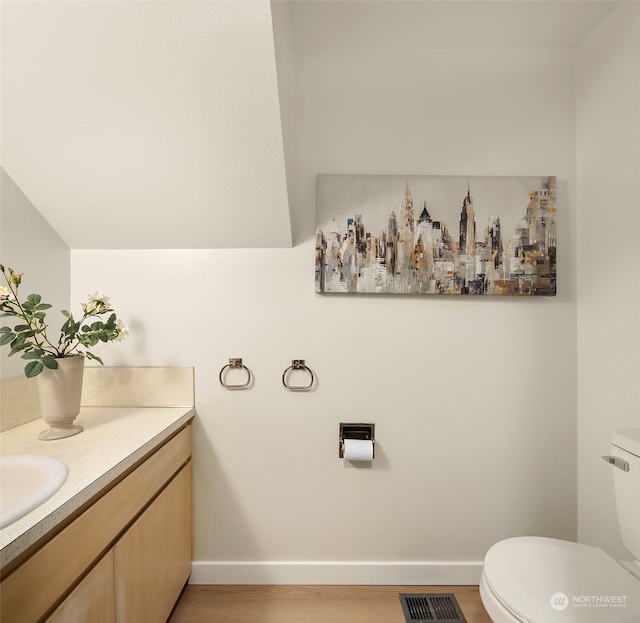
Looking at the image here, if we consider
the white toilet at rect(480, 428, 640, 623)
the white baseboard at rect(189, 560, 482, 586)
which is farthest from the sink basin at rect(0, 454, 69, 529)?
the white toilet at rect(480, 428, 640, 623)

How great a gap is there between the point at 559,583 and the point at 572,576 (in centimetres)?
7

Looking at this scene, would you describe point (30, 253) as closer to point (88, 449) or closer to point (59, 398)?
point (59, 398)

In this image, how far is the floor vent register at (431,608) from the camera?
1609 millimetres

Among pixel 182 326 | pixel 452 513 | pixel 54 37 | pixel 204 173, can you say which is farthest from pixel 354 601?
pixel 54 37

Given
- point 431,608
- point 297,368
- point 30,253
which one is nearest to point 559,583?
point 431,608

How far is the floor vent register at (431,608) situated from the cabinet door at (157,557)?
38.6 inches

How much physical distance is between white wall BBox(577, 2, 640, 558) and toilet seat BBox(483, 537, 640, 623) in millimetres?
524

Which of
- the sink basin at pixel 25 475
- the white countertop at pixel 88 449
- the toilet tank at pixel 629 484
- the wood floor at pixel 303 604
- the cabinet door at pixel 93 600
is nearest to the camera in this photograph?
the white countertop at pixel 88 449

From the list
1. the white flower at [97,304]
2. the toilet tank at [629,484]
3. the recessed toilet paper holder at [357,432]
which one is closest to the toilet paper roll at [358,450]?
the recessed toilet paper holder at [357,432]

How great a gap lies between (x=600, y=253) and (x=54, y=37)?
2182mm

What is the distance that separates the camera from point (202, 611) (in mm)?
1668

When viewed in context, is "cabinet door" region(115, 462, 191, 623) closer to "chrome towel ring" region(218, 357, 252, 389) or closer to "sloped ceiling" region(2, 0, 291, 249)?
"chrome towel ring" region(218, 357, 252, 389)

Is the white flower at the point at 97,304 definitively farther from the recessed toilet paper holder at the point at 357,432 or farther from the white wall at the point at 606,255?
the white wall at the point at 606,255

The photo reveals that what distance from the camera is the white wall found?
155 cm
